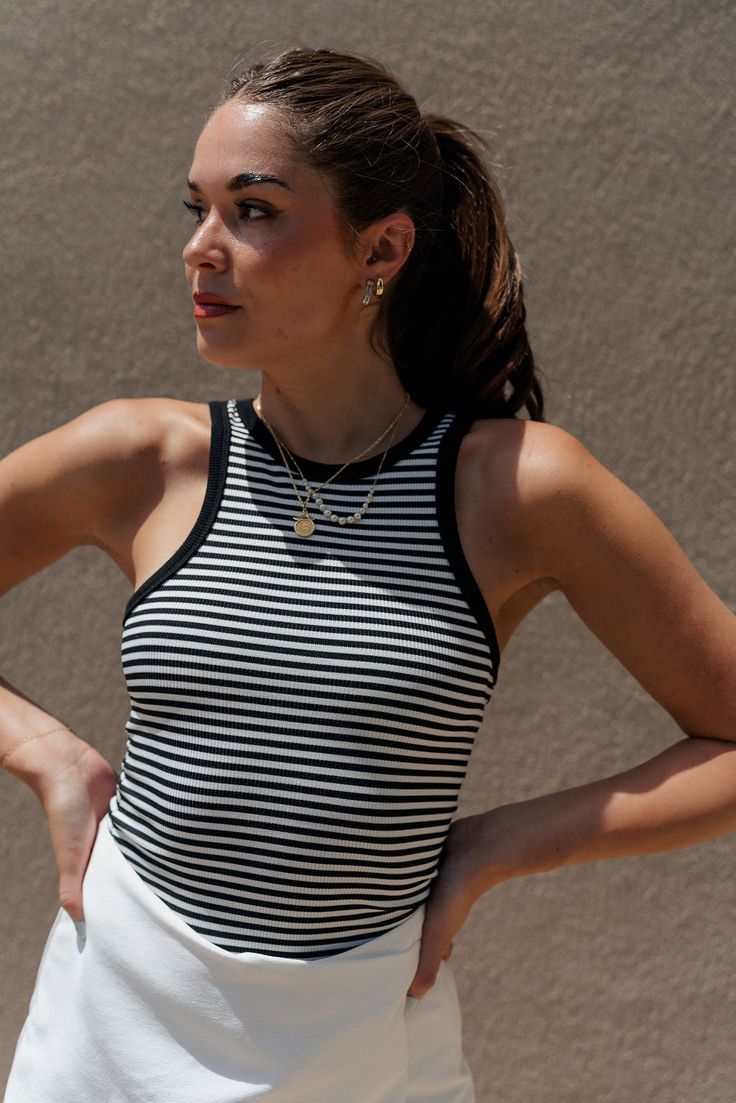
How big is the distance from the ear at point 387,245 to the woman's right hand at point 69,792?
0.61 meters

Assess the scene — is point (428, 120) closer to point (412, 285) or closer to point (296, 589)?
point (412, 285)

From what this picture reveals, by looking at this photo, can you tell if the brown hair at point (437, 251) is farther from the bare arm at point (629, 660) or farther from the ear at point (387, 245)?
the bare arm at point (629, 660)

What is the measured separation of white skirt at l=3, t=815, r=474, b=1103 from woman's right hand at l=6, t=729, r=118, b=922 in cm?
5

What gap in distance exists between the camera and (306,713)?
1096 mm

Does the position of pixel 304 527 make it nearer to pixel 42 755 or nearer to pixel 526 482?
pixel 526 482

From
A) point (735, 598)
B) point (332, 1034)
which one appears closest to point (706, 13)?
point (735, 598)

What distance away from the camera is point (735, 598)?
1749mm

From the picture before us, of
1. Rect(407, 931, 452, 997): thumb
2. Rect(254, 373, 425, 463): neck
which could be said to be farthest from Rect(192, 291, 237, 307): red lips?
Rect(407, 931, 452, 997): thumb

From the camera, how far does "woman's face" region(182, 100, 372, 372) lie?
114 cm

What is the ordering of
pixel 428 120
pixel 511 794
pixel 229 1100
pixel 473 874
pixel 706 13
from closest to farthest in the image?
pixel 229 1100
pixel 473 874
pixel 428 120
pixel 706 13
pixel 511 794

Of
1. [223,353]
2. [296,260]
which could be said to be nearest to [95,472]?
[223,353]

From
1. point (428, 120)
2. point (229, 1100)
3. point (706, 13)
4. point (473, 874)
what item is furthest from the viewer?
point (706, 13)

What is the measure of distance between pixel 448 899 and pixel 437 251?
70 cm

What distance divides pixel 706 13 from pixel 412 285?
2.23 feet
